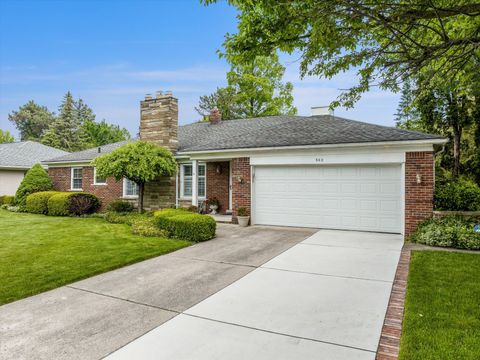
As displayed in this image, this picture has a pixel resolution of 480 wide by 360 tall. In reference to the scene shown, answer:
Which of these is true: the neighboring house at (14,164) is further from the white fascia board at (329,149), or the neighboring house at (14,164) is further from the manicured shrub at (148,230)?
the manicured shrub at (148,230)

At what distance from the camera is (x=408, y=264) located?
6.64 m

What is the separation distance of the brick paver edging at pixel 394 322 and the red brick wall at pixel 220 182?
926 centimetres

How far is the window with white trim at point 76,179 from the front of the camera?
18406 millimetres

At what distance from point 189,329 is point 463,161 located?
24.0 meters

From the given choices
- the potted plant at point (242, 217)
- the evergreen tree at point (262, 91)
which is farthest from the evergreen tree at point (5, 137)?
the potted plant at point (242, 217)

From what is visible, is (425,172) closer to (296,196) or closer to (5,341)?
(296,196)

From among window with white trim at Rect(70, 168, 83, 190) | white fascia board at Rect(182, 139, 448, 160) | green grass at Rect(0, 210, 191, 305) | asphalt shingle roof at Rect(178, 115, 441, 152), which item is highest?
asphalt shingle roof at Rect(178, 115, 441, 152)

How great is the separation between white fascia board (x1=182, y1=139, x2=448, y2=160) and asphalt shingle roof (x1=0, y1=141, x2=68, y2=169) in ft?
50.9

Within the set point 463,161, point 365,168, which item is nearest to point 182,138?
point 365,168

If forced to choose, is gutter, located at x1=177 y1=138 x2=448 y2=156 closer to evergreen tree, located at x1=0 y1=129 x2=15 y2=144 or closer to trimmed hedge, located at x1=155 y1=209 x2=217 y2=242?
trimmed hedge, located at x1=155 y1=209 x2=217 y2=242

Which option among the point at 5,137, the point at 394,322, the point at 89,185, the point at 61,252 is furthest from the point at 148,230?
the point at 5,137

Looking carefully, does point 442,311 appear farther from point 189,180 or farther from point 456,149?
point 456,149

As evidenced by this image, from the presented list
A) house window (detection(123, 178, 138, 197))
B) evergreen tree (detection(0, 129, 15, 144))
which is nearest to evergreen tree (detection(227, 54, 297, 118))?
house window (detection(123, 178, 138, 197))

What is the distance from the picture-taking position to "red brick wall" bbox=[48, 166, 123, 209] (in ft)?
55.1
